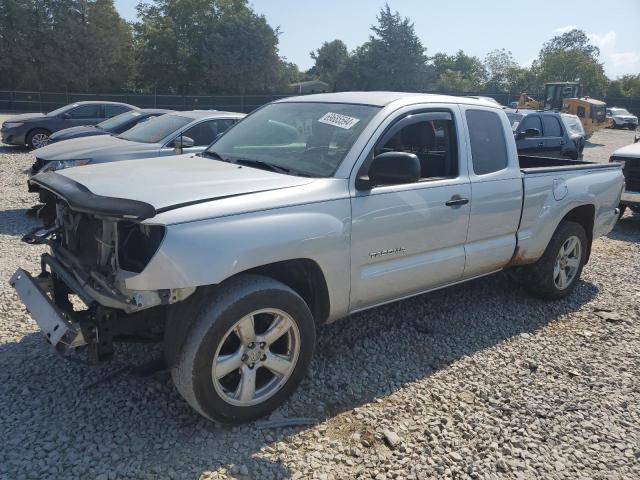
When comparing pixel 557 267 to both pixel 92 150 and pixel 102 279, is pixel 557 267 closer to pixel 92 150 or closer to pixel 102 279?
pixel 102 279

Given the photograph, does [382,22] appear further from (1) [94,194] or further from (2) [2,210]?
(1) [94,194]

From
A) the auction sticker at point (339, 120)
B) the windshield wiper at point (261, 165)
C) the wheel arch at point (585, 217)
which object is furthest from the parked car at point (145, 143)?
the wheel arch at point (585, 217)

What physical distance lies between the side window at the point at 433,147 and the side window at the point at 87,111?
42.9 ft

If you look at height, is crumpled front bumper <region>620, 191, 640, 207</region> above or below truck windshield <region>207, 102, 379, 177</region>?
below

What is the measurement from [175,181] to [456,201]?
2.03 m

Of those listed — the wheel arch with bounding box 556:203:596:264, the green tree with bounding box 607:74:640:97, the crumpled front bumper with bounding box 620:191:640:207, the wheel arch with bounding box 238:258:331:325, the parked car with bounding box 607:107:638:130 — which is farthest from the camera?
the green tree with bounding box 607:74:640:97

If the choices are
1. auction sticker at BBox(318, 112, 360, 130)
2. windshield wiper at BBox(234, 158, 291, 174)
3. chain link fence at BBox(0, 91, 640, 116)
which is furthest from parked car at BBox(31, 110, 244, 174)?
chain link fence at BBox(0, 91, 640, 116)

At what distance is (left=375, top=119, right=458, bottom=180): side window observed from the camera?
13.5 ft

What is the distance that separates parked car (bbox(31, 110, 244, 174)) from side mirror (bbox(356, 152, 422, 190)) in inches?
164

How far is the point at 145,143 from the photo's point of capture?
792 cm

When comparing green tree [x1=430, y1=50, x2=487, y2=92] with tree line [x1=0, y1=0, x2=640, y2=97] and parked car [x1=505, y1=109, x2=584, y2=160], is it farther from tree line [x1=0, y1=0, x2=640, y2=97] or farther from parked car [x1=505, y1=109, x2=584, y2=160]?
parked car [x1=505, y1=109, x2=584, y2=160]

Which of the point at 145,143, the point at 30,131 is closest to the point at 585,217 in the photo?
the point at 145,143

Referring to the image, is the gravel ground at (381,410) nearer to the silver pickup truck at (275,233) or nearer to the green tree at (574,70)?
the silver pickup truck at (275,233)

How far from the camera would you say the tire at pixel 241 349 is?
2801mm
